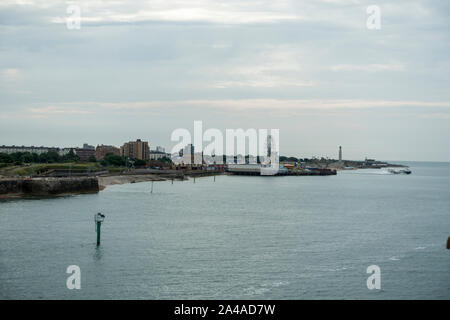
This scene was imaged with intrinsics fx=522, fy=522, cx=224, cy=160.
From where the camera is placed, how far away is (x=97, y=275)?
22688mm

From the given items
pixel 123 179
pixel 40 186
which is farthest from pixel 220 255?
pixel 123 179

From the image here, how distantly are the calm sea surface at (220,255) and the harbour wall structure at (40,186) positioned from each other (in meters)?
14.2

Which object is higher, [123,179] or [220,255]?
[123,179]

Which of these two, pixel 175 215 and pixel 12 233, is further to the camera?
pixel 175 215

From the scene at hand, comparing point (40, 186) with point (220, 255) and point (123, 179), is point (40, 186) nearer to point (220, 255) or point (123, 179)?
point (123, 179)

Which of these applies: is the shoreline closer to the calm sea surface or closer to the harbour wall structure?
the harbour wall structure

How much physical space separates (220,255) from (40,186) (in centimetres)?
4174

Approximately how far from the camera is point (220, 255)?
1075 inches

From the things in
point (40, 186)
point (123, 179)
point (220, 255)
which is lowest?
point (220, 255)

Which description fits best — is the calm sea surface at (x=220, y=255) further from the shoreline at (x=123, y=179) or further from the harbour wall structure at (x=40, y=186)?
the shoreline at (x=123, y=179)

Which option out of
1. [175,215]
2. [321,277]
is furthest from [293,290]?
[175,215]

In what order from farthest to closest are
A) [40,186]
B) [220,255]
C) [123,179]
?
[123,179], [40,186], [220,255]
